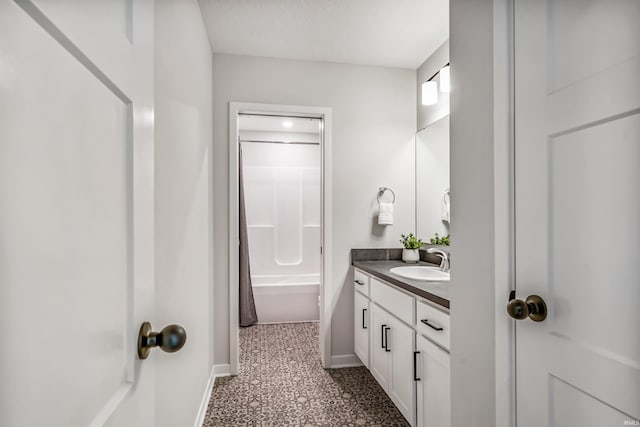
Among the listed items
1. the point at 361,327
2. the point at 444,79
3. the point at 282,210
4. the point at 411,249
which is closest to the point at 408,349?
the point at 361,327

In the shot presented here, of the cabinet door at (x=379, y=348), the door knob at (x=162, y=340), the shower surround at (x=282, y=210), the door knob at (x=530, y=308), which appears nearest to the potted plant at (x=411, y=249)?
the cabinet door at (x=379, y=348)

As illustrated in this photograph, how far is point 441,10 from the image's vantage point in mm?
2117

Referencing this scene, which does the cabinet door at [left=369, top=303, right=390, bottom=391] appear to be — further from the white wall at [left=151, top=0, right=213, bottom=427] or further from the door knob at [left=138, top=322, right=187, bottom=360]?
the door knob at [left=138, top=322, right=187, bottom=360]

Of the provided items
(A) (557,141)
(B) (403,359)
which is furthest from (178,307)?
(A) (557,141)

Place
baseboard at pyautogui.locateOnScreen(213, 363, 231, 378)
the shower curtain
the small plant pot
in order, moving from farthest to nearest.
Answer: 1. the shower curtain
2. the small plant pot
3. baseboard at pyautogui.locateOnScreen(213, 363, 231, 378)

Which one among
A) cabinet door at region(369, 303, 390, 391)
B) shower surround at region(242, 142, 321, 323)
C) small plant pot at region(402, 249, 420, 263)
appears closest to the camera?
cabinet door at region(369, 303, 390, 391)

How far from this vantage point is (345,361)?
283 centimetres

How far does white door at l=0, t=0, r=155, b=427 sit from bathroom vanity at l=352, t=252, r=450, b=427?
125 centimetres

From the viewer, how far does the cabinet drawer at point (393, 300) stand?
1849 mm

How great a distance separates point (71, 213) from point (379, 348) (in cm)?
220

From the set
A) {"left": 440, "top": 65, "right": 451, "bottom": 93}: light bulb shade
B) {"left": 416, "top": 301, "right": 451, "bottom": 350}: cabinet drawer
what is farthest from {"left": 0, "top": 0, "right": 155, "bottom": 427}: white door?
{"left": 440, "top": 65, "right": 451, "bottom": 93}: light bulb shade

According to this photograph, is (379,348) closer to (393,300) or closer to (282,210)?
(393,300)

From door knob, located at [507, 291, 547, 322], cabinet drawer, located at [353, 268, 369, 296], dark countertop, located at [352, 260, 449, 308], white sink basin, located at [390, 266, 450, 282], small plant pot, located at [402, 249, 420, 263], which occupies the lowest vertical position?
cabinet drawer, located at [353, 268, 369, 296]

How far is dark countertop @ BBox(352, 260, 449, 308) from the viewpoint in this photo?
1.54 meters
